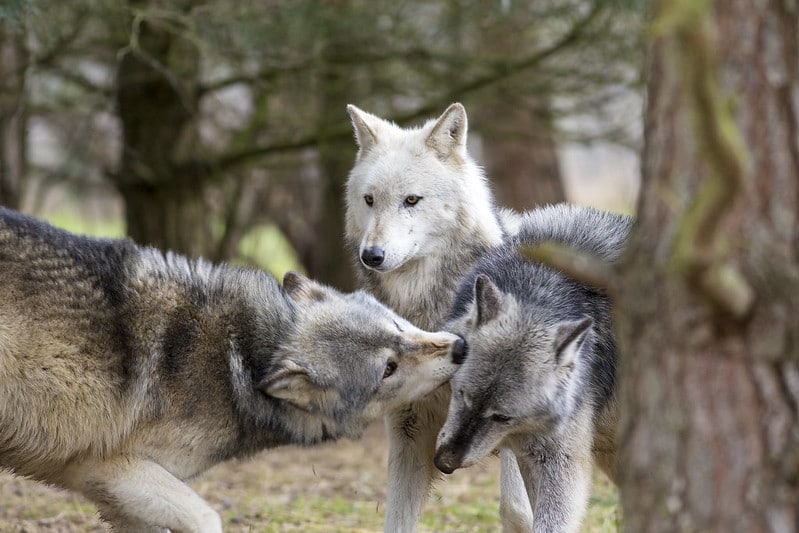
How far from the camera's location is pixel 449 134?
242 inches

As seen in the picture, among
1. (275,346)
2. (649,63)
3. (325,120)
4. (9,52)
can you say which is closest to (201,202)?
(325,120)

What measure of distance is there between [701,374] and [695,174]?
0.59 metres

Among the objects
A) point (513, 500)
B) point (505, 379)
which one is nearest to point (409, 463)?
point (513, 500)

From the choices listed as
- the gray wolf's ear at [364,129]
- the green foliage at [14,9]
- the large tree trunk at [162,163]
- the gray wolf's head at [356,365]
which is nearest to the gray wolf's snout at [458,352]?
the gray wolf's head at [356,365]

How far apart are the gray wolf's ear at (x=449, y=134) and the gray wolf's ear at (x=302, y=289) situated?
1376 millimetres

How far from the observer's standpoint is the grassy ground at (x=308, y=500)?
643 centimetres

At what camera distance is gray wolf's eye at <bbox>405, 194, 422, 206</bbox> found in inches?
232

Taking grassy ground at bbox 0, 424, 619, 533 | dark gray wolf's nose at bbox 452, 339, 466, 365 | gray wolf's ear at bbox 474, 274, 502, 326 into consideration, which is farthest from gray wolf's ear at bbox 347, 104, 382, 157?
grassy ground at bbox 0, 424, 619, 533

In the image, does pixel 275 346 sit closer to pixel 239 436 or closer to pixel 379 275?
pixel 239 436

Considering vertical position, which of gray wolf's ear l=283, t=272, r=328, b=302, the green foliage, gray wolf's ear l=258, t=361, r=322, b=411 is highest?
the green foliage

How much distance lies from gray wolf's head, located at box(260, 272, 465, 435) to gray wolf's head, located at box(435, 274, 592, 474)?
180 mm

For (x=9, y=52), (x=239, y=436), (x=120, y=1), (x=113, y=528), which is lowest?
(x=113, y=528)

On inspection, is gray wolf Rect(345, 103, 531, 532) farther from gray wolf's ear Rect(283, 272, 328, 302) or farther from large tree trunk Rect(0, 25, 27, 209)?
large tree trunk Rect(0, 25, 27, 209)

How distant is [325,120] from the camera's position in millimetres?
10414
